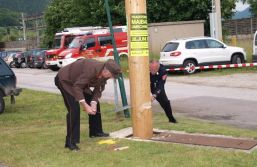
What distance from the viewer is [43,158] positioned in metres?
6.97

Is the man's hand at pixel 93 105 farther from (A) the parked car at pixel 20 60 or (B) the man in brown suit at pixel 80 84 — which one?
(A) the parked car at pixel 20 60

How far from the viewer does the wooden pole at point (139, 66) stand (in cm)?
789

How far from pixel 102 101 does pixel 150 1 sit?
82.3ft

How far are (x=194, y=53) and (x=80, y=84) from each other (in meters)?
17.1

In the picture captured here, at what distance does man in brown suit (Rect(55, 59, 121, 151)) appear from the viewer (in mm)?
6875

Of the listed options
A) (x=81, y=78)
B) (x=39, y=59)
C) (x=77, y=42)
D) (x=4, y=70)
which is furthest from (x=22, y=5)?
(x=81, y=78)

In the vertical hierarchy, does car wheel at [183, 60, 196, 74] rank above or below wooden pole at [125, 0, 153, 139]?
below

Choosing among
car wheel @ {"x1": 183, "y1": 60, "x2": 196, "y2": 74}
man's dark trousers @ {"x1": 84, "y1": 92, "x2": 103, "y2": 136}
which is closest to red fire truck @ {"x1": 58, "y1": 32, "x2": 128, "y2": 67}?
car wheel @ {"x1": 183, "y1": 60, "x2": 196, "y2": 74}

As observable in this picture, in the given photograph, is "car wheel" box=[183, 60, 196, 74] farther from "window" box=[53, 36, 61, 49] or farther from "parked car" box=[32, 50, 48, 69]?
"parked car" box=[32, 50, 48, 69]

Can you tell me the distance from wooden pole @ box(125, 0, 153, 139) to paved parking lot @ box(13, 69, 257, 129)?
3013 mm

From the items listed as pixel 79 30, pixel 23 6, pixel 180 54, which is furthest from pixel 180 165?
pixel 23 6

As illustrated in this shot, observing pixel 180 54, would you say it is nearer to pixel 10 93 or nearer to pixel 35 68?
pixel 10 93

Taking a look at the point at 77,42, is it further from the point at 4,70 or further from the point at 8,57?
the point at 8,57

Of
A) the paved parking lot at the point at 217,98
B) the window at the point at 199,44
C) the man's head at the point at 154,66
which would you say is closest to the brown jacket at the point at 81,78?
the man's head at the point at 154,66
